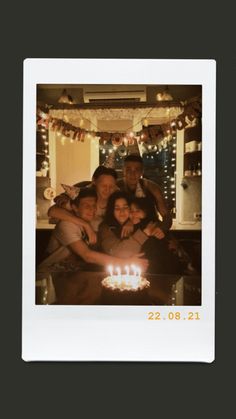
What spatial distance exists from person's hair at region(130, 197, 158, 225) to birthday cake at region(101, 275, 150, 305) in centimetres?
34

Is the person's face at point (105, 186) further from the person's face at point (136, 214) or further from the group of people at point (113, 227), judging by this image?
the person's face at point (136, 214)

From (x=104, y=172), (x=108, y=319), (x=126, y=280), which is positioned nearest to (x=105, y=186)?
(x=104, y=172)

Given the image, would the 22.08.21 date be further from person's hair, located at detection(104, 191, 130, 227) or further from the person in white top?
person's hair, located at detection(104, 191, 130, 227)

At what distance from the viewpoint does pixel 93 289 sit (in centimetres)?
268

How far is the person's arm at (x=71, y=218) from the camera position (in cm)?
269

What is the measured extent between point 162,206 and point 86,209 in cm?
43

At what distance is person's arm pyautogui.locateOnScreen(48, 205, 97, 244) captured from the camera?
8.81 feet

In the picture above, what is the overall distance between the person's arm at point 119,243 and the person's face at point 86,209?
0.32ft

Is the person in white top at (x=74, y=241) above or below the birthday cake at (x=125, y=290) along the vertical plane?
above

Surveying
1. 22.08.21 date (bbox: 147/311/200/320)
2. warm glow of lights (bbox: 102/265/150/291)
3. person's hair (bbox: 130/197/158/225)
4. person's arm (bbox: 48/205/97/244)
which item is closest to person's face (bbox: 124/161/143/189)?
person's hair (bbox: 130/197/158/225)

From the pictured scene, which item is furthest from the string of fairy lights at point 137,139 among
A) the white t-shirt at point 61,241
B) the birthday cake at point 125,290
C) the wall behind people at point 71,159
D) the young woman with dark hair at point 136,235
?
the birthday cake at point 125,290

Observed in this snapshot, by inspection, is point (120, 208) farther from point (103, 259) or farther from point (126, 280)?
point (126, 280)

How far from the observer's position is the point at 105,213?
270 centimetres

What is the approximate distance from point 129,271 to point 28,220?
25.3 inches
